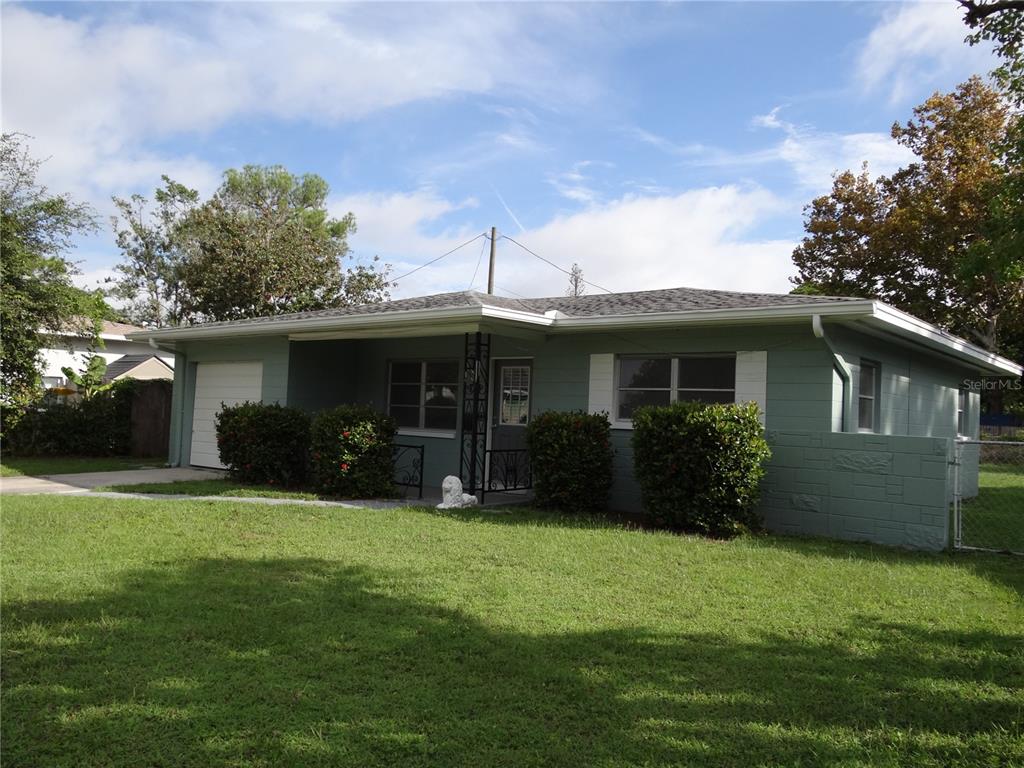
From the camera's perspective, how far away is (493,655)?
13.4ft

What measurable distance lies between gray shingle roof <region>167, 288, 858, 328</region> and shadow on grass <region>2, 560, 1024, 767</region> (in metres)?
5.16

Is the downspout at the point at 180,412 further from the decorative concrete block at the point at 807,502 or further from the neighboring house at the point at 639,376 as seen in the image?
the decorative concrete block at the point at 807,502

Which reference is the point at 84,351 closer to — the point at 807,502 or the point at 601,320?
the point at 601,320

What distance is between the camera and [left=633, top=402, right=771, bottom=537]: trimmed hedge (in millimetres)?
8055

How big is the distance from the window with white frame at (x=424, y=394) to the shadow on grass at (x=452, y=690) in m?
7.44

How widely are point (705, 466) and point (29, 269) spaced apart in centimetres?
1445

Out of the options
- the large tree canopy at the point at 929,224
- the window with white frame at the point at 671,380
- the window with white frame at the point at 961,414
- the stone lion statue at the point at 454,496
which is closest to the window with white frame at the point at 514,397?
the window with white frame at the point at 671,380

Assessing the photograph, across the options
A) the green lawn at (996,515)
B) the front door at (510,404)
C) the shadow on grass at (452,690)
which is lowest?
the shadow on grass at (452,690)

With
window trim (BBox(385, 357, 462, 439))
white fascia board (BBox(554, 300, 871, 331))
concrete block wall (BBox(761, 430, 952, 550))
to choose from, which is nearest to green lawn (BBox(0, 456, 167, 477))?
window trim (BBox(385, 357, 462, 439))

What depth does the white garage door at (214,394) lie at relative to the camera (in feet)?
44.2

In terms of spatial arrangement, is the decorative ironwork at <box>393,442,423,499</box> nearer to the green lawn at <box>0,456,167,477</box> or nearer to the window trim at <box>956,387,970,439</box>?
the green lawn at <box>0,456,167,477</box>

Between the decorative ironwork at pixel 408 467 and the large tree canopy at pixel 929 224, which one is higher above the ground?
the large tree canopy at pixel 929 224

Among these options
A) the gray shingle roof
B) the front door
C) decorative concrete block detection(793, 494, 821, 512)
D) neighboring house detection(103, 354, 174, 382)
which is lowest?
decorative concrete block detection(793, 494, 821, 512)

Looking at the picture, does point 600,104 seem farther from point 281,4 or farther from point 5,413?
point 5,413
